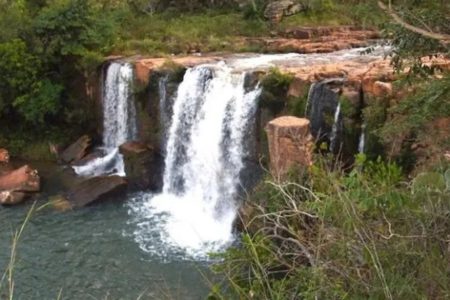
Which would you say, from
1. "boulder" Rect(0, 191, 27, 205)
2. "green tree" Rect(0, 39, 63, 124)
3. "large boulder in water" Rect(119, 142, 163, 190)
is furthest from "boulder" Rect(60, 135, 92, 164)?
"boulder" Rect(0, 191, 27, 205)

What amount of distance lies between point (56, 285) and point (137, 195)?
4050mm

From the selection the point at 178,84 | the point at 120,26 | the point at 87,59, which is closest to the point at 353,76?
the point at 178,84

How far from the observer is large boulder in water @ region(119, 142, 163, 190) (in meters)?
13.2

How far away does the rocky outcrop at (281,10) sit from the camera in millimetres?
18109

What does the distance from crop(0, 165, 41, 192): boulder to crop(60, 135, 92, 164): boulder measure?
4.83 feet

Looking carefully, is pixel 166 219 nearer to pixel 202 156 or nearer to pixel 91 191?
pixel 202 156

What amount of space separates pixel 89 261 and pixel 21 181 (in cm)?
394

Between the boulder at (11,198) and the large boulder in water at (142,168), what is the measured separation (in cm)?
229

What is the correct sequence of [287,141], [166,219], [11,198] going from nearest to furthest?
[287,141], [166,219], [11,198]

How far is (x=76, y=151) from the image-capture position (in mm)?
14859

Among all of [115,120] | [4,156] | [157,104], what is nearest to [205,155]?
[157,104]

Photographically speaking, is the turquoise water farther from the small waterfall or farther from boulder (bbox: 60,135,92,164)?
the small waterfall

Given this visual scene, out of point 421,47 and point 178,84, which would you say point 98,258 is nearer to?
point 178,84

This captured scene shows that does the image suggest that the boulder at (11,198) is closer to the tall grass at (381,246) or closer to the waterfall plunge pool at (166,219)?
the waterfall plunge pool at (166,219)
